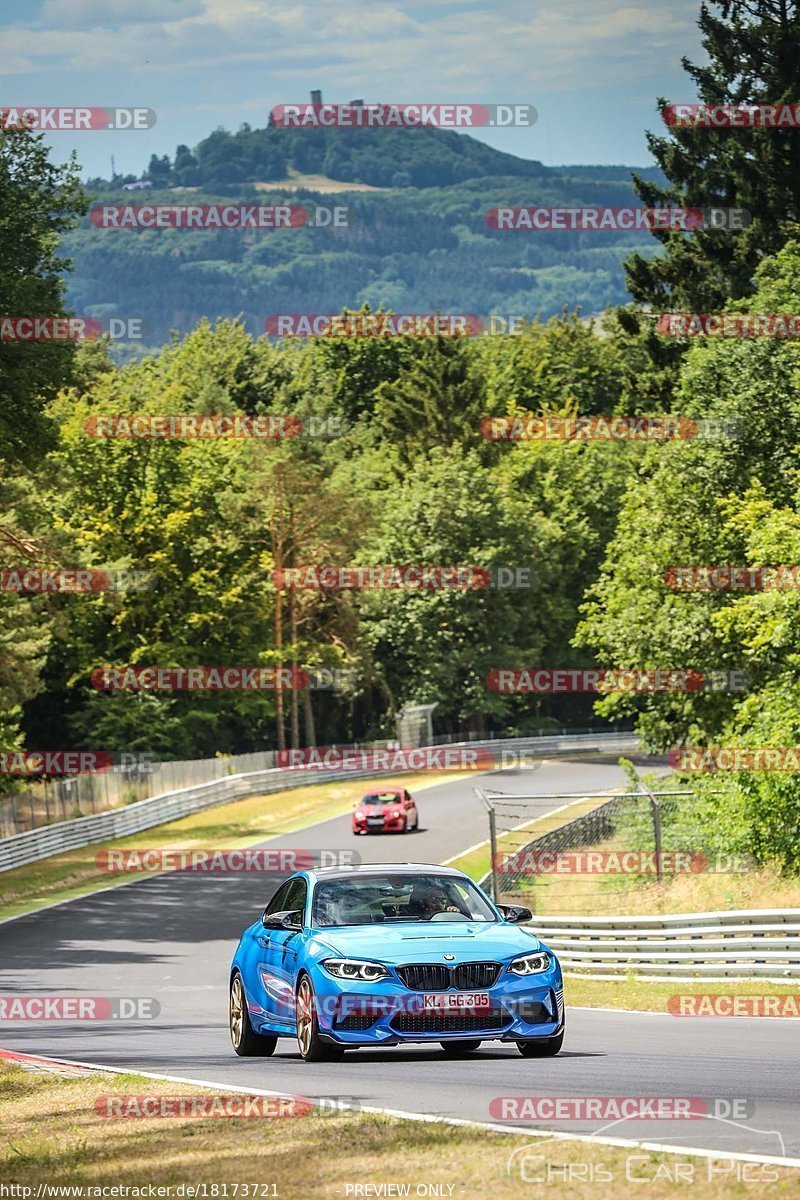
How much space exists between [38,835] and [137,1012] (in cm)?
2880

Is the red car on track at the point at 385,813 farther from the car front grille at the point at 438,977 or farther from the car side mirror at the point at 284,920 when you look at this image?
the car front grille at the point at 438,977

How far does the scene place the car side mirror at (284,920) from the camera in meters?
13.8

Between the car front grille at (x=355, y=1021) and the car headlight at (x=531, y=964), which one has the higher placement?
the car headlight at (x=531, y=964)

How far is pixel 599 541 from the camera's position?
96750 mm

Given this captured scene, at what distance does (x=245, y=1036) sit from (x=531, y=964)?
3.03 metres

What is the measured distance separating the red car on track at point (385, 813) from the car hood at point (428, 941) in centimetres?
3774

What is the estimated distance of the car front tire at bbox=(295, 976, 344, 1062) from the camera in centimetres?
1288

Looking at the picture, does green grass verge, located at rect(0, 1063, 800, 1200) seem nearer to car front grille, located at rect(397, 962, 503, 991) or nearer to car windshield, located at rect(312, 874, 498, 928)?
car front grille, located at rect(397, 962, 503, 991)

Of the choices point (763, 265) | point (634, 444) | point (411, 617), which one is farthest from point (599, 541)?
point (763, 265)

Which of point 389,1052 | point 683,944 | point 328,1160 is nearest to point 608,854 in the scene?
point 683,944

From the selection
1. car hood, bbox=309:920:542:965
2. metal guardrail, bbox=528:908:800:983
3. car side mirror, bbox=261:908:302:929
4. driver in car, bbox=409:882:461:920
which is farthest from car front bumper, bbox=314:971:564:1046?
metal guardrail, bbox=528:908:800:983

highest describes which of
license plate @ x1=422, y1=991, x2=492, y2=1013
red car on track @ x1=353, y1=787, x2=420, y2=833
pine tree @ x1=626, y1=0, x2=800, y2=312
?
pine tree @ x1=626, y1=0, x2=800, y2=312

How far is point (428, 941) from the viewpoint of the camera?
506 inches

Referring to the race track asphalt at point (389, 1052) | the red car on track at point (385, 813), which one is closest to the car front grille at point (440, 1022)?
the race track asphalt at point (389, 1052)
